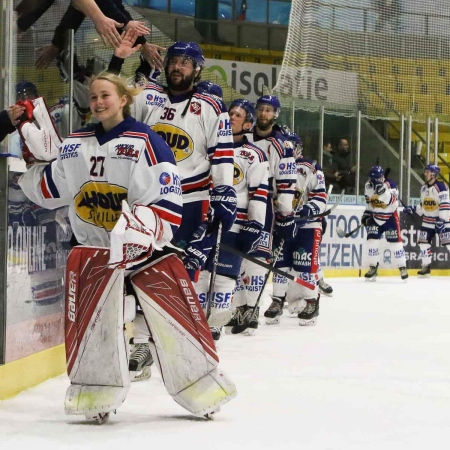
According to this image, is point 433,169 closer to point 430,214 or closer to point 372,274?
point 430,214

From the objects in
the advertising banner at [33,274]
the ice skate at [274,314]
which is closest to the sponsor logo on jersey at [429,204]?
the ice skate at [274,314]

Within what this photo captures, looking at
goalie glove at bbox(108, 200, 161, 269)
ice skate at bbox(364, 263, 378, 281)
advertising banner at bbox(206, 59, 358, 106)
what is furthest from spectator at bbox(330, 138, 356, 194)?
goalie glove at bbox(108, 200, 161, 269)

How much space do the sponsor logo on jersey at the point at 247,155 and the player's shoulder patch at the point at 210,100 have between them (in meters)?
1.30

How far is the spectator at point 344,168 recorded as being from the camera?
40.8 feet

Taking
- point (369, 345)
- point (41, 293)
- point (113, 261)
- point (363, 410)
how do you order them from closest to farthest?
1. point (113, 261)
2. point (363, 410)
3. point (41, 293)
4. point (369, 345)

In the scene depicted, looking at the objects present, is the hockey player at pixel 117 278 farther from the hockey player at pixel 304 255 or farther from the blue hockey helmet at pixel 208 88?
the hockey player at pixel 304 255

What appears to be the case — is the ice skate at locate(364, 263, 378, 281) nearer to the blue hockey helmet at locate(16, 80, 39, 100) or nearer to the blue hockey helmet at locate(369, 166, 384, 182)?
the blue hockey helmet at locate(369, 166, 384, 182)

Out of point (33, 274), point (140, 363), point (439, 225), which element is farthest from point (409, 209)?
point (33, 274)

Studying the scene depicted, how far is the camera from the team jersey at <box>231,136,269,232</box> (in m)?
5.58

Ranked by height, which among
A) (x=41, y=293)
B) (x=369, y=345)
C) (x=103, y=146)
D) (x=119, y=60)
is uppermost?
(x=119, y=60)

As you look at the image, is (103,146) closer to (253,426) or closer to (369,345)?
(253,426)

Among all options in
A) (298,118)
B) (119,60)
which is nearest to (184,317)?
(119,60)

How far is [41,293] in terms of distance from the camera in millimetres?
3934

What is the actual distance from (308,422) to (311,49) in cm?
948
